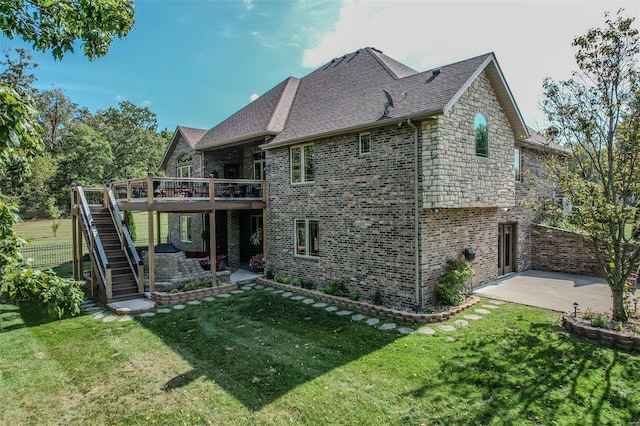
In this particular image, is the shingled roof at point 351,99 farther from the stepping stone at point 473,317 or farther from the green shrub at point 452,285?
the stepping stone at point 473,317

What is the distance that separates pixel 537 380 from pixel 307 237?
821 centimetres

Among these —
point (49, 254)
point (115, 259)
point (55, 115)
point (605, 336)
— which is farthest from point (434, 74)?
point (55, 115)

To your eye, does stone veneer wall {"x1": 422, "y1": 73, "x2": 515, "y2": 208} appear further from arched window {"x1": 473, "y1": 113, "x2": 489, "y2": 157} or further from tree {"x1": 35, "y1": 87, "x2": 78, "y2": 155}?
tree {"x1": 35, "y1": 87, "x2": 78, "y2": 155}

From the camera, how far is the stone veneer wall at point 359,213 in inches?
385

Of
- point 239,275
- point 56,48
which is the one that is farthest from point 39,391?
point 239,275

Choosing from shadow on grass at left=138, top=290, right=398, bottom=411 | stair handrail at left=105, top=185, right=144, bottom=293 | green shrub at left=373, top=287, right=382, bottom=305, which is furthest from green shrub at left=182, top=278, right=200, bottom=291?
green shrub at left=373, top=287, right=382, bottom=305

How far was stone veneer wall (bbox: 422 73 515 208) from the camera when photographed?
9.27 metres

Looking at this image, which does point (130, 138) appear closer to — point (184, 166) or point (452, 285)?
point (184, 166)

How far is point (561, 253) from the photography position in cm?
1469

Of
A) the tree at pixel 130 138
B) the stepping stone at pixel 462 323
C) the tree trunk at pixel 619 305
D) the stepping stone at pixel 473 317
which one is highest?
the tree at pixel 130 138

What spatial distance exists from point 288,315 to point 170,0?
9621 mm

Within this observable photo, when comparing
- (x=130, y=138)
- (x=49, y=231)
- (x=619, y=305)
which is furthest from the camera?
(x=130, y=138)

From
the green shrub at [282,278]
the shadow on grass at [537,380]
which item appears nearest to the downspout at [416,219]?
the shadow on grass at [537,380]

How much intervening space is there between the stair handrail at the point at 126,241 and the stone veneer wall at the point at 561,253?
49.6ft
